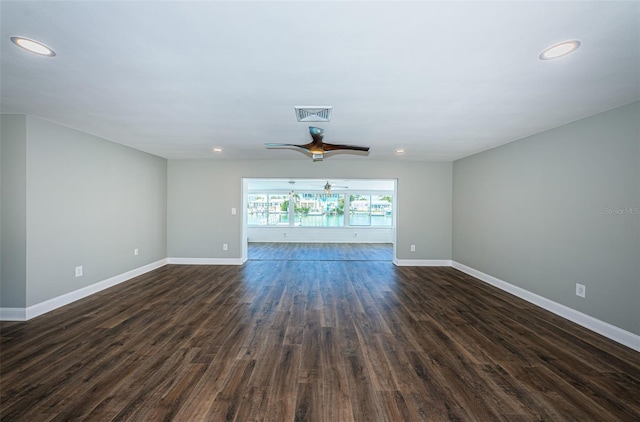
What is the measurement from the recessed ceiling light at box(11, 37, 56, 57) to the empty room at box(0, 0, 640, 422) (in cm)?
2

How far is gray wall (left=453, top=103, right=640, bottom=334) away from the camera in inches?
94.1

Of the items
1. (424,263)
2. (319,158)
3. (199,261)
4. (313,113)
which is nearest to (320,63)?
(313,113)

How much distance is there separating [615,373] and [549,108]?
236 cm

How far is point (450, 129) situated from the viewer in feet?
10.5

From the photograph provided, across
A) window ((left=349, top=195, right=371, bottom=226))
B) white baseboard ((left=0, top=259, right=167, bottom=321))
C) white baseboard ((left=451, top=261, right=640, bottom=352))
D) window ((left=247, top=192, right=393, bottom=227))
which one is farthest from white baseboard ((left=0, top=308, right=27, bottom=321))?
window ((left=349, top=195, right=371, bottom=226))

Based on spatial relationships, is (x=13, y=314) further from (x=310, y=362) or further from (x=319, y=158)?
(x=319, y=158)

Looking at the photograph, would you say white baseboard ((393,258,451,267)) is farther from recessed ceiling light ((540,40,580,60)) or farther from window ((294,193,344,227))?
recessed ceiling light ((540,40,580,60))

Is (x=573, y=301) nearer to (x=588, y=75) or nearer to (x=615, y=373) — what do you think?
(x=615, y=373)

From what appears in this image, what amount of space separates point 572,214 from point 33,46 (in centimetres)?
503

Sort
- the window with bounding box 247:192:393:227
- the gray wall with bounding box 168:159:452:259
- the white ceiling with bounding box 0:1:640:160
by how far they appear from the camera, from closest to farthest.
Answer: the white ceiling with bounding box 0:1:640:160
the gray wall with bounding box 168:159:452:259
the window with bounding box 247:192:393:227

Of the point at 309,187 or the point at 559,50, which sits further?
the point at 309,187

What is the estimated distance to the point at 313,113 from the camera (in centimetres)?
259

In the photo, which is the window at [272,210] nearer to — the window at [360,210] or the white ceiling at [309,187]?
the white ceiling at [309,187]

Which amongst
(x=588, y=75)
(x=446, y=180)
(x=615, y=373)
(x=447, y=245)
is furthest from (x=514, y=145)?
(x=615, y=373)
